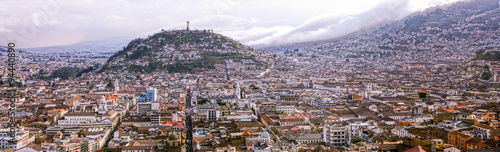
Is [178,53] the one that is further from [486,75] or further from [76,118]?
[486,75]

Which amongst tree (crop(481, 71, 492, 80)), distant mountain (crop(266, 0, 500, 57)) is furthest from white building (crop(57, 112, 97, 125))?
distant mountain (crop(266, 0, 500, 57))

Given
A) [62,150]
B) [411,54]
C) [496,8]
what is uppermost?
[496,8]

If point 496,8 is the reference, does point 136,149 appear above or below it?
below

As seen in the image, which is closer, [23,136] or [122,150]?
[122,150]

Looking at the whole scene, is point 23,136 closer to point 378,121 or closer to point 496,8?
point 378,121

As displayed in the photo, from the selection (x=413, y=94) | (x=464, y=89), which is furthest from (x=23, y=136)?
(x=464, y=89)

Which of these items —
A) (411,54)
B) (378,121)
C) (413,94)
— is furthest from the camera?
(411,54)

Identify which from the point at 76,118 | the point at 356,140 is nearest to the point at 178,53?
the point at 76,118
